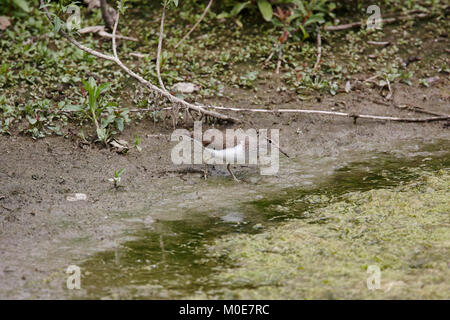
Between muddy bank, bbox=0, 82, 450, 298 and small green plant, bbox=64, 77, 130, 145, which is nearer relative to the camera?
muddy bank, bbox=0, 82, 450, 298

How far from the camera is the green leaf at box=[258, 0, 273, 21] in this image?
8.54 m

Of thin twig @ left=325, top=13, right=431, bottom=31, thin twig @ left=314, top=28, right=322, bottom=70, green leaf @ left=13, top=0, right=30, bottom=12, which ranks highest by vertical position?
green leaf @ left=13, top=0, right=30, bottom=12

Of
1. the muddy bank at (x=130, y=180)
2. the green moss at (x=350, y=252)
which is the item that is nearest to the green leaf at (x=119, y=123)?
the muddy bank at (x=130, y=180)

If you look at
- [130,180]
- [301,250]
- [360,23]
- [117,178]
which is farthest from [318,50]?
[301,250]

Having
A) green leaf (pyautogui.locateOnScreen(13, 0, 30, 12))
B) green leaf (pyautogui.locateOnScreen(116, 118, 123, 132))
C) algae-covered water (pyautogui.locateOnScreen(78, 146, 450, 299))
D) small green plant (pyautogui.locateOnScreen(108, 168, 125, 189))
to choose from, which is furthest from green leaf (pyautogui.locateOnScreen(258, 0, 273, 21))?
small green plant (pyautogui.locateOnScreen(108, 168, 125, 189))

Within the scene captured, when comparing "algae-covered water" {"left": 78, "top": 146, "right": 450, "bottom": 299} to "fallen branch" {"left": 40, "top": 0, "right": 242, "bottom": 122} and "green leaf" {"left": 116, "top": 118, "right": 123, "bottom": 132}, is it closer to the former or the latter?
"fallen branch" {"left": 40, "top": 0, "right": 242, "bottom": 122}

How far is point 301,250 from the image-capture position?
4.42 meters

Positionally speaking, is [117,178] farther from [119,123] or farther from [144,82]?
[144,82]

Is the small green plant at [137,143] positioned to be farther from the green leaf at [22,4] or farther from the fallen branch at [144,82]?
the green leaf at [22,4]

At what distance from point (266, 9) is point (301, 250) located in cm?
511

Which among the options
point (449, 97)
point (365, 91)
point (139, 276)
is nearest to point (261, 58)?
point (365, 91)

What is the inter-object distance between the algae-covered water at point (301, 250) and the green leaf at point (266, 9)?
3.65 m
